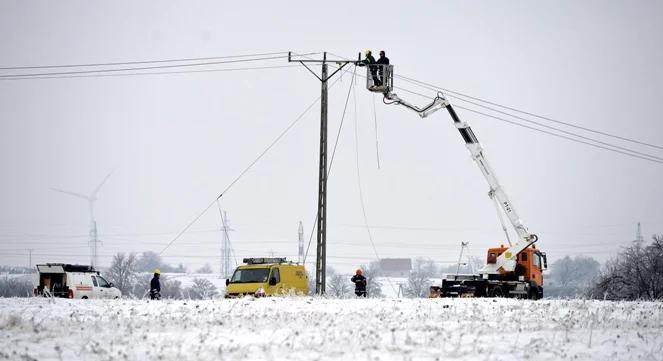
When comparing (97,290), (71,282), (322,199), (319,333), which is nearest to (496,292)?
(322,199)

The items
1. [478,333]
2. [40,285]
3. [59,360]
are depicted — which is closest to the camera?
[59,360]

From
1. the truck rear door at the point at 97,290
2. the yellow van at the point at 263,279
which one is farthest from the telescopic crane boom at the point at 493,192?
the truck rear door at the point at 97,290

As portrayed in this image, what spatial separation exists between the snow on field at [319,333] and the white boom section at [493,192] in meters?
14.7

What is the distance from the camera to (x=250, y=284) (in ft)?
95.1

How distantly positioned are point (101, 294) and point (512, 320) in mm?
23622

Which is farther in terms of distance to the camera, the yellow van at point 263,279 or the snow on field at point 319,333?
the yellow van at point 263,279

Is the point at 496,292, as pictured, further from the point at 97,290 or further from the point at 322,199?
the point at 97,290

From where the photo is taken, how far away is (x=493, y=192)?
34.9 meters

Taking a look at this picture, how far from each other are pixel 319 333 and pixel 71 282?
22821 mm

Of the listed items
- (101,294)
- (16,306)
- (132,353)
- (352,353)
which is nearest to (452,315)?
(352,353)

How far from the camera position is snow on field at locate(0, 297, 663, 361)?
1259cm

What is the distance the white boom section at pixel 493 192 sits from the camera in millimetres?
34250

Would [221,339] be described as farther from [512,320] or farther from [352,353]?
[512,320]

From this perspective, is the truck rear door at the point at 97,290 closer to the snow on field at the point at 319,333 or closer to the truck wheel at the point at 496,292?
the snow on field at the point at 319,333
